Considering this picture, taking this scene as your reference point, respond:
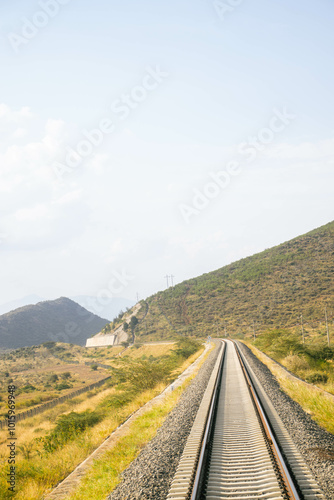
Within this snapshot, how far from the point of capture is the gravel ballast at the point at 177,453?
258 inches

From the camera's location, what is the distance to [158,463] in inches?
303

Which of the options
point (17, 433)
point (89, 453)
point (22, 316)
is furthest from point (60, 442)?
point (22, 316)

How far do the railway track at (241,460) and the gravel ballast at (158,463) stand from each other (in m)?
0.21

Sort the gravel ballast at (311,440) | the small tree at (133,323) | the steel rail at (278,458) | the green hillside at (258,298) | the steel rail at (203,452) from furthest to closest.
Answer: the small tree at (133,323), the green hillside at (258,298), the gravel ballast at (311,440), the steel rail at (203,452), the steel rail at (278,458)

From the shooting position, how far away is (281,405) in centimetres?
1253

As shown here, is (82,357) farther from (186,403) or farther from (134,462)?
(134,462)

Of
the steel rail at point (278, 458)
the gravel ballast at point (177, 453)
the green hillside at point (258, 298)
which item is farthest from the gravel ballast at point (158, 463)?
the green hillside at point (258, 298)

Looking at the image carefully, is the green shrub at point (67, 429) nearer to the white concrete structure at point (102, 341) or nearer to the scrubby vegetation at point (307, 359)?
the scrubby vegetation at point (307, 359)

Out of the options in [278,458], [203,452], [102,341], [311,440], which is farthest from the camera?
[102,341]

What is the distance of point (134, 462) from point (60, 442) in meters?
8.53

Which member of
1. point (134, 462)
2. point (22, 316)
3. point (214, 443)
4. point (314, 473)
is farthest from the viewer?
point (22, 316)

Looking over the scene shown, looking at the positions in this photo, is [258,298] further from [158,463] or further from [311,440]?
[158,463]

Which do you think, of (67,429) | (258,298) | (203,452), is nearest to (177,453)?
(203,452)

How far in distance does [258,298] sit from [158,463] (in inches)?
2798
